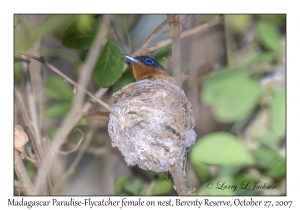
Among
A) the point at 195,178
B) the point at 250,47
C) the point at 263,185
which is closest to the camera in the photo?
the point at 263,185

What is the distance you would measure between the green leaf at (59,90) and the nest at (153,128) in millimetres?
517

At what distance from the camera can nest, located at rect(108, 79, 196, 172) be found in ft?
10.3

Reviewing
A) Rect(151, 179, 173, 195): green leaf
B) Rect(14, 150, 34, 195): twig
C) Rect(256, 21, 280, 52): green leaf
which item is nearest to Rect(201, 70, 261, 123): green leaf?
Rect(256, 21, 280, 52): green leaf

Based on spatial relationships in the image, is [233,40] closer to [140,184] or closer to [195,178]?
[195,178]

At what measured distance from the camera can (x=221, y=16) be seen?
371cm

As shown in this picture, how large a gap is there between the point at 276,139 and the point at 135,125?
51.4 inches

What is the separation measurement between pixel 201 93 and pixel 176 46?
1.80ft

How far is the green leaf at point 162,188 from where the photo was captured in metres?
3.79

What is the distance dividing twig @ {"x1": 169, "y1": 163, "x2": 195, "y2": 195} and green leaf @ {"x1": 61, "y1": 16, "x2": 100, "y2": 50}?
1.29 metres

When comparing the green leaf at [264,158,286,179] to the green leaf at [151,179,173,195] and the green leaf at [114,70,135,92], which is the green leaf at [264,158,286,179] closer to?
the green leaf at [151,179,173,195]

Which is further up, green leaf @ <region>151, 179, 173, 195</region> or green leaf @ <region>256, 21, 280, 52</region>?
green leaf @ <region>256, 21, 280, 52</region>

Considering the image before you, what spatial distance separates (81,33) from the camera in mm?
3191

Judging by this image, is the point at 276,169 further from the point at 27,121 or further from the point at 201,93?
the point at 27,121
